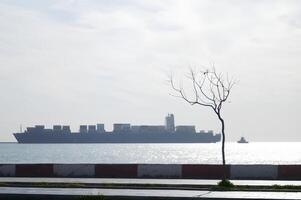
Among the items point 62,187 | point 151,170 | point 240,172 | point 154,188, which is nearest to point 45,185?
point 62,187

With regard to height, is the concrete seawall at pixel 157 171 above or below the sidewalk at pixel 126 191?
above

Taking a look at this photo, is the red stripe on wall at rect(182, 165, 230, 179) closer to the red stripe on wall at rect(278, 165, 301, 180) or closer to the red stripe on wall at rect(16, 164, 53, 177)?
the red stripe on wall at rect(278, 165, 301, 180)

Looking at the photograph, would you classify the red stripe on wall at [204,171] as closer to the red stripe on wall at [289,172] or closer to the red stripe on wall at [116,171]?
the red stripe on wall at [289,172]

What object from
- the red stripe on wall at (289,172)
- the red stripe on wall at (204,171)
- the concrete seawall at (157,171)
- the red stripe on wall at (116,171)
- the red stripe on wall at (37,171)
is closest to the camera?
the red stripe on wall at (289,172)

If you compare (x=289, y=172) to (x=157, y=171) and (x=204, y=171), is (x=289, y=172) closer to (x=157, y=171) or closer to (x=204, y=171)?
(x=204, y=171)

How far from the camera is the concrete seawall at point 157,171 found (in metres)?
26.6

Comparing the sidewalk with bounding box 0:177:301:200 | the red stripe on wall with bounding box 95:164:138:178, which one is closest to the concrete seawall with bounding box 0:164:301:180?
the red stripe on wall with bounding box 95:164:138:178

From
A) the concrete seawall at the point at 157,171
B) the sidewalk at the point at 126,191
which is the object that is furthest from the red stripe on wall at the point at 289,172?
the sidewalk at the point at 126,191

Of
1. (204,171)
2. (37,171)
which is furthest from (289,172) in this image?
(37,171)

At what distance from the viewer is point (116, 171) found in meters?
28.5

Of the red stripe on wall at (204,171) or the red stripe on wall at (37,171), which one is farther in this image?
the red stripe on wall at (37,171)

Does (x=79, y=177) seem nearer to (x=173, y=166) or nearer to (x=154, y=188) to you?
(x=173, y=166)

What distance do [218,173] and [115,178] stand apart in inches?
168

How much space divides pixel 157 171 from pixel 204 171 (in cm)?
215
